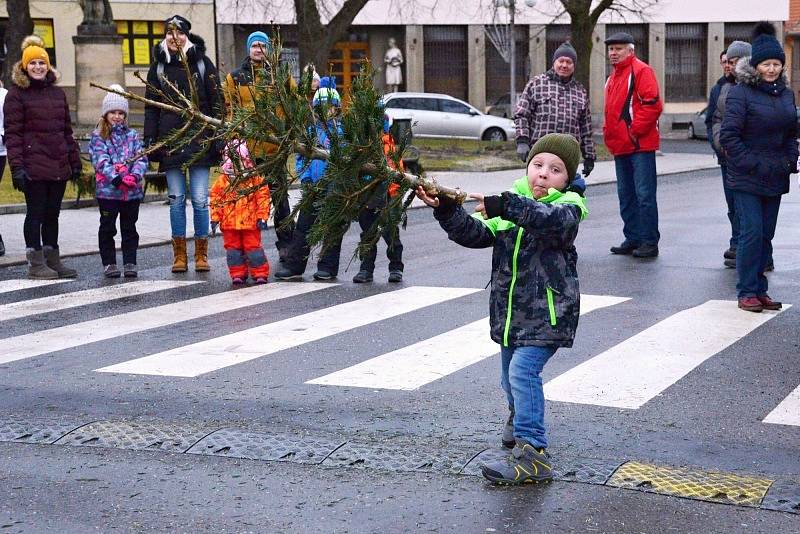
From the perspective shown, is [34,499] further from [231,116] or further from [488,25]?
[488,25]

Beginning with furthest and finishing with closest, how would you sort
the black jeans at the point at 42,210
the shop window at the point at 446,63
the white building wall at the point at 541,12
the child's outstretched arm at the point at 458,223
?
the shop window at the point at 446,63 < the white building wall at the point at 541,12 < the black jeans at the point at 42,210 < the child's outstretched arm at the point at 458,223

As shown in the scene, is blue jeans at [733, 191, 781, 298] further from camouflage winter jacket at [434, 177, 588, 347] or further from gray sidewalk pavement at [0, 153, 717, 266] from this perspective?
gray sidewalk pavement at [0, 153, 717, 266]

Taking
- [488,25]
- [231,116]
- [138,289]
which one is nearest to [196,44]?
[138,289]

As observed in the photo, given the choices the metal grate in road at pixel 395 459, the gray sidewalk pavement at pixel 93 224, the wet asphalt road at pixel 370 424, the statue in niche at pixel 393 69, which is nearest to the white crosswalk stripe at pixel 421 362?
the wet asphalt road at pixel 370 424

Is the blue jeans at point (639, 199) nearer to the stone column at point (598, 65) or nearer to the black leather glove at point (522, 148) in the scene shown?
the black leather glove at point (522, 148)

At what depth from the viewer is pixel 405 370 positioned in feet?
24.2

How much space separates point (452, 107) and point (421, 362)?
32.1 metres

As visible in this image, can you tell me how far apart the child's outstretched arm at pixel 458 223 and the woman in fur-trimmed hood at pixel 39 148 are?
6.65 meters

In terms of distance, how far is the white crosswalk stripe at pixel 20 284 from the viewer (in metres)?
10.9

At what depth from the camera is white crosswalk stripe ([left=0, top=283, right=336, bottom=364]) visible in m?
8.28

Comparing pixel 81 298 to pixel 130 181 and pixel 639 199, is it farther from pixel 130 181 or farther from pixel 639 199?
pixel 639 199

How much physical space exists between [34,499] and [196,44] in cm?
708

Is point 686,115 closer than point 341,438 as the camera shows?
No

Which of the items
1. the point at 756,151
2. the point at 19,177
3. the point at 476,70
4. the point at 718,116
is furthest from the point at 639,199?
the point at 476,70
